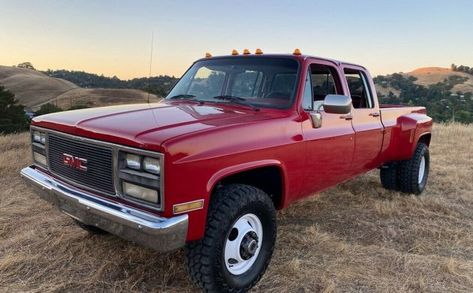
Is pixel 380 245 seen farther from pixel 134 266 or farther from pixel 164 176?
pixel 164 176

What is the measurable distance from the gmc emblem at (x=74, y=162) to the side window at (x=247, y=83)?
1638 millimetres

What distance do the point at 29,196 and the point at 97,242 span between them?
1.95m

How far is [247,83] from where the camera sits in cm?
411

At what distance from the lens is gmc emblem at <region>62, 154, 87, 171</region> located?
9.96 ft

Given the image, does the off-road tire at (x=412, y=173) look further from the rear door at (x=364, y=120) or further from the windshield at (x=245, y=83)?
the windshield at (x=245, y=83)

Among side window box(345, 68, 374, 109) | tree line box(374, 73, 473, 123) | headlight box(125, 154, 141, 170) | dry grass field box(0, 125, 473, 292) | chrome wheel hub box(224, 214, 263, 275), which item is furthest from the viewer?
tree line box(374, 73, 473, 123)

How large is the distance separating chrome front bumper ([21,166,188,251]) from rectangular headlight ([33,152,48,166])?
1.48ft

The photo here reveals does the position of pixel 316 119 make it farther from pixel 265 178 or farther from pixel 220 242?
pixel 220 242

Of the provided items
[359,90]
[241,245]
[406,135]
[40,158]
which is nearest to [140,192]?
[241,245]

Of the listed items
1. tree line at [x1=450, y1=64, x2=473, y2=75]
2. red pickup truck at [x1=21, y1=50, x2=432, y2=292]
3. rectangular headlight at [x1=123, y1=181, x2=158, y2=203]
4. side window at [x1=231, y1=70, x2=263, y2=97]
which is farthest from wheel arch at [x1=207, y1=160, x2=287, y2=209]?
tree line at [x1=450, y1=64, x2=473, y2=75]

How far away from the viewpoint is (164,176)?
2.55m

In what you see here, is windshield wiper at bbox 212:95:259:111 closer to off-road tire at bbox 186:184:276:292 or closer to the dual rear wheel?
off-road tire at bbox 186:184:276:292

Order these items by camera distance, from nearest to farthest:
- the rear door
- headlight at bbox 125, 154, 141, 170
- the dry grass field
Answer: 1. headlight at bbox 125, 154, 141, 170
2. the dry grass field
3. the rear door

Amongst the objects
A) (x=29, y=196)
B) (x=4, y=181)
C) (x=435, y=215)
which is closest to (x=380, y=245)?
(x=435, y=215)
